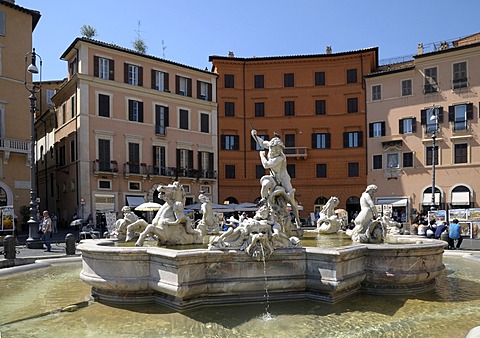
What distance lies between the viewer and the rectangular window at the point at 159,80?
117 ft

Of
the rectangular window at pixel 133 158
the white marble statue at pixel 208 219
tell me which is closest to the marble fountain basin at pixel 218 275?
the white marble statue at pixel 208 219

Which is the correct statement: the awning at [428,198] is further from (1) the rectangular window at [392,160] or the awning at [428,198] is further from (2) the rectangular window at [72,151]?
(2) the rectangular window at [72,151]

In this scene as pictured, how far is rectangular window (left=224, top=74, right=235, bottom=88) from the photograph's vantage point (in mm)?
40469

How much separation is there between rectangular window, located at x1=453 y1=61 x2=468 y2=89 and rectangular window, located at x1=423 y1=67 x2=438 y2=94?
1.43 meters

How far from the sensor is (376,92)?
38.3 m

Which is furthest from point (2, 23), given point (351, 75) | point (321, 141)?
point (351, 75)

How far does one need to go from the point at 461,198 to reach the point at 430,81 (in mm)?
10013

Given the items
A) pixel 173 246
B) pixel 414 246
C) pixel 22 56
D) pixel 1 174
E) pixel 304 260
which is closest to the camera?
pixel 304 260

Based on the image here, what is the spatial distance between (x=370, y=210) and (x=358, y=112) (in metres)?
32.1

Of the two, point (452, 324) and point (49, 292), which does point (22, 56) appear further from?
point (452, 324)

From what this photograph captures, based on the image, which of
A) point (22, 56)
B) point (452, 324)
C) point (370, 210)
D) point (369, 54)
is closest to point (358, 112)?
point (369, 54)

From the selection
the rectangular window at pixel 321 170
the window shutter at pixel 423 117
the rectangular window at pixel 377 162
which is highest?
the window shutter at pixel 423 117

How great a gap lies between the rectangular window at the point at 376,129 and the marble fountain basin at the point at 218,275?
32.5m

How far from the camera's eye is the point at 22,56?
28578 mm
